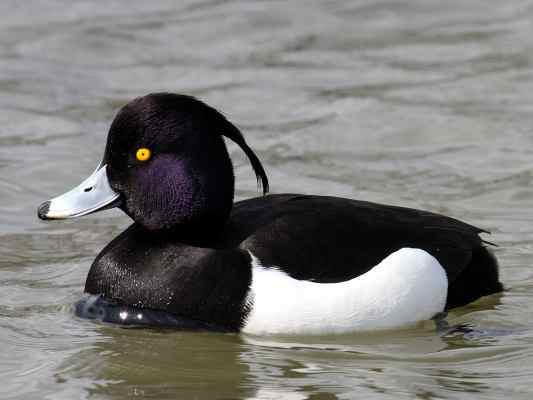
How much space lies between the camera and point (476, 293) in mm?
5980

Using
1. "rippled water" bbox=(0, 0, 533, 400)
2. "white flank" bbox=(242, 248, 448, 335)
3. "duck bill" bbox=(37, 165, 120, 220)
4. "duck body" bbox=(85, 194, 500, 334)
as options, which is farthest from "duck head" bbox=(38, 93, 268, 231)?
"rippled water" bbox=(0, 0, 533, 400)

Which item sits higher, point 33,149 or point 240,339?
point 33,149

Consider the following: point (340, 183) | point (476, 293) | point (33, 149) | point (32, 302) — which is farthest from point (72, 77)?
point (476, 293)

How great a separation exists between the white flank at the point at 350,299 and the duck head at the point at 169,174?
0.39m

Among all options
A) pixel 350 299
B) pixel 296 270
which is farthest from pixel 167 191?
pixel 350 299

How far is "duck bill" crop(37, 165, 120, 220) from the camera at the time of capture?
18.4 ft

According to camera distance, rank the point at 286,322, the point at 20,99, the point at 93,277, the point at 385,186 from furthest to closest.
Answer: the point at 20,99 → the point at 385,186 → the point at 93,277 → the point at 286,322

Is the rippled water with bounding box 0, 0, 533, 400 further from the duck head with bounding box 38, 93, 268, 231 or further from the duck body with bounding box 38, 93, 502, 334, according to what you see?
the duck head with bounding box 38, 93, 268, 231

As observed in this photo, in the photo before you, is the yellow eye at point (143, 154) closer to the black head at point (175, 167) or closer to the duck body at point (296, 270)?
the black head at point (175, 167)

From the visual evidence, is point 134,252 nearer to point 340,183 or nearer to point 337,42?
point 340,183

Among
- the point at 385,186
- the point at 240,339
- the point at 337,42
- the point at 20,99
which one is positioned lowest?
the point at 240,339

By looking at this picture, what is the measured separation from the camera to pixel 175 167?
563 centimetres

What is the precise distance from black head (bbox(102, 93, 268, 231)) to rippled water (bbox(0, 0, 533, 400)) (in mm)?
517

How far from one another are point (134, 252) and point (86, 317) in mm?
364
